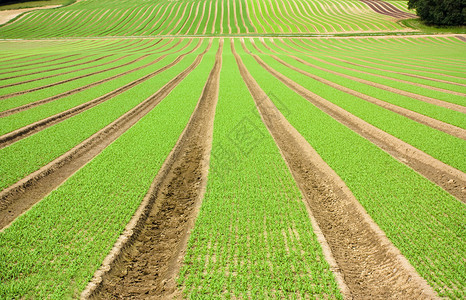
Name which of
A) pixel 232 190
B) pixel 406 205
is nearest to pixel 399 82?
pixel 406 205

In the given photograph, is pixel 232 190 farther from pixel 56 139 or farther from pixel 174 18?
pixel 174 18

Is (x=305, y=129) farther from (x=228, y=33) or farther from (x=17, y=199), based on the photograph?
(x=228, y=33)

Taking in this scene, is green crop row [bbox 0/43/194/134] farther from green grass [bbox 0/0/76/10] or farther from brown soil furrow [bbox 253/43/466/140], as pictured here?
green grass [bbox 0/0/76/10]

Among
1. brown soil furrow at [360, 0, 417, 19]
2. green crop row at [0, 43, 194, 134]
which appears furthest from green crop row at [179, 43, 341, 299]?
brown soil furrow at [360, 0, 417, 19]

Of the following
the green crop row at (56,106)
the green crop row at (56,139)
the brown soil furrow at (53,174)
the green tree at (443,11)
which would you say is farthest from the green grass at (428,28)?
the brown soil furrow at (53,174)

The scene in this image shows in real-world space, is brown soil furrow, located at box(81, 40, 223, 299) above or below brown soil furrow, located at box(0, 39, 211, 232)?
below

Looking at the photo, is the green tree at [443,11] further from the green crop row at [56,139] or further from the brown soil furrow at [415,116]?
the green crop row at [56,139]
